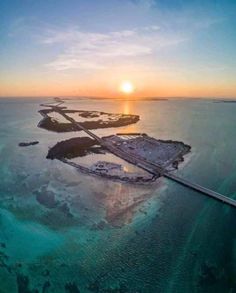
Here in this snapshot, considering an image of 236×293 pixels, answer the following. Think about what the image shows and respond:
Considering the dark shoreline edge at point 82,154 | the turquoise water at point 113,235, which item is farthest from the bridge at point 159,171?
the dark shoreline edge at point 82,154

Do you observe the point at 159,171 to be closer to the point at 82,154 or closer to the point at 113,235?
Answer: the point at 82,154

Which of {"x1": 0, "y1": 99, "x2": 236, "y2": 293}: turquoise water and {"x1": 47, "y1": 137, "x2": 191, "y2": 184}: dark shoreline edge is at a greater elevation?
{"x1": 47, "y1": 137, "x2": 191, "y2": 184}: dark shoreline edge

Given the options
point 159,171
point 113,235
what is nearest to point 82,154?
point 159,171

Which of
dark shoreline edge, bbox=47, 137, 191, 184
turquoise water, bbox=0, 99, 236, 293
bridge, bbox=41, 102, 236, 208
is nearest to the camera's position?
turquoise water, bbox=0, 99, 236, 293

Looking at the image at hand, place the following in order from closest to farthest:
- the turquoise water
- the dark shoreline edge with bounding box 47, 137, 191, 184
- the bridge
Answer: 1. the turquoise water
2. the bridge
3. the dark shoreline edge with bounding box 47, 137, 191, 184

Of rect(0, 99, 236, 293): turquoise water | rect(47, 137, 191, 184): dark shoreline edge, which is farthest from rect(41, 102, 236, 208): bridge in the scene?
rect(47, 137, 191, 184): dark shoreline edge

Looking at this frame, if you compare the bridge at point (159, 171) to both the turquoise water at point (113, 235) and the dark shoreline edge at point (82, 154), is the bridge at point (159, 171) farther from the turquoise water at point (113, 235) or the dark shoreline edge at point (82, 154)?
the dark shoreline edge at point (82, 154)

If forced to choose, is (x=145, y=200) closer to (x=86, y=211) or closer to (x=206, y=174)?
(x=86, y=211)

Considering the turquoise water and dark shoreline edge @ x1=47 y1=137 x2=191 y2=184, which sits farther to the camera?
dark shoreline edge @ x1=47 y1=137 x2=191 y2=184

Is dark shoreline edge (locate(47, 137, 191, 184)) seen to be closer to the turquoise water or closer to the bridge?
the turquoise water
